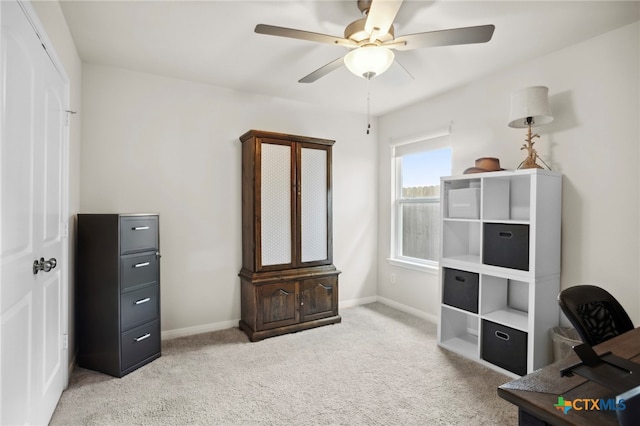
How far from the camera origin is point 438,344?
3113 mm

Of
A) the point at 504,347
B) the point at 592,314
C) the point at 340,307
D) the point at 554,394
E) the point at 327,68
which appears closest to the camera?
the point at 554,394

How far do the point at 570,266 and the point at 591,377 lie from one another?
1.92 metres

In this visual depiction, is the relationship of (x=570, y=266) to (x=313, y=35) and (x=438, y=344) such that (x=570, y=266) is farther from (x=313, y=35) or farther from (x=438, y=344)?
(x=313, y=35)

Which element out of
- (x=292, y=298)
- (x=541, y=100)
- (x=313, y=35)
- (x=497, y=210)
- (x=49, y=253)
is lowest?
(x=292, y=298)

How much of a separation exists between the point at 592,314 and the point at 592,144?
152 cm

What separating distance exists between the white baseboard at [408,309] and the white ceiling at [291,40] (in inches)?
98.4

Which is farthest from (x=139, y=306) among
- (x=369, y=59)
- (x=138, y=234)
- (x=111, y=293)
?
(x=369, y=59)

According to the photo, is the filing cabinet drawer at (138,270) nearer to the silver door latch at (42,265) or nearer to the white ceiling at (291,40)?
the silver door latch at (42,265)

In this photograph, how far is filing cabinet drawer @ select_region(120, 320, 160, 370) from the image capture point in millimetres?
2535

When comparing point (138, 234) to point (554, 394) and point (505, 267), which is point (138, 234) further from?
point (505, 267)

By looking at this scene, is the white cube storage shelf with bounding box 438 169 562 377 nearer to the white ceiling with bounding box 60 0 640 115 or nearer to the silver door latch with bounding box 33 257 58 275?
the white ceiling with bounding box 60 0 640 115

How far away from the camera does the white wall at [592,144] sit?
2.31m

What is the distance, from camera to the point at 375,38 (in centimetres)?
187

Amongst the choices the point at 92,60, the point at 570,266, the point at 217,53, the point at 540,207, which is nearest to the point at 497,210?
the point at 540,207
